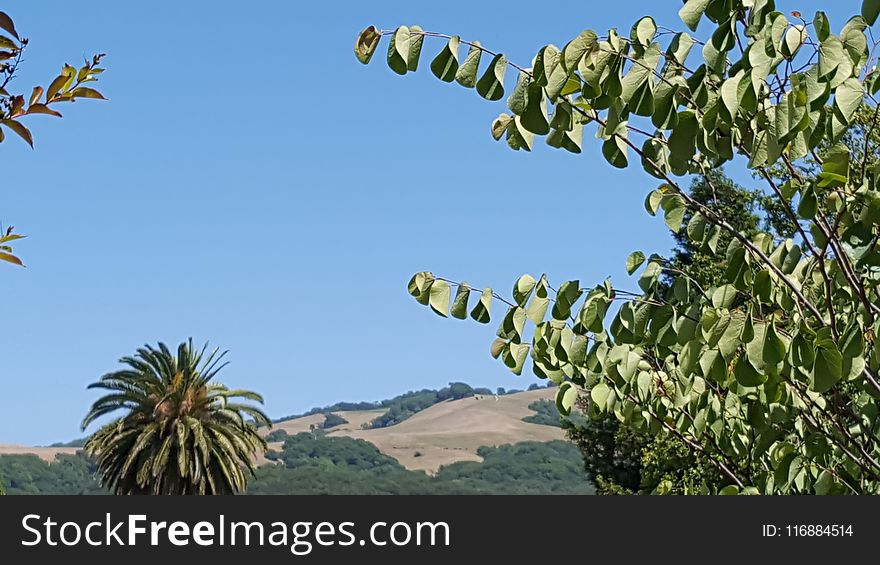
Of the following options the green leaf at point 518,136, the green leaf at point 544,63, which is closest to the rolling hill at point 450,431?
the green leaf at point 518,136

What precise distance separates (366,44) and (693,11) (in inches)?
40.9

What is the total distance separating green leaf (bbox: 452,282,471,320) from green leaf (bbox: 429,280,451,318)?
0.04m

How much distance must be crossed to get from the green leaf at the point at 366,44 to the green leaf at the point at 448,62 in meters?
0.22

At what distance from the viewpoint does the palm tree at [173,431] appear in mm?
37312

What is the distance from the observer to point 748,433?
4934mm

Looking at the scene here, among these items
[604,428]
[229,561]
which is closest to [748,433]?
[229,561]

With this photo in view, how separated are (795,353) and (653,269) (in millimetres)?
1000

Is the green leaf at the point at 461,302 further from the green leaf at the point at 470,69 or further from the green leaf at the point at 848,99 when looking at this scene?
the green leaf at the point at 848,99

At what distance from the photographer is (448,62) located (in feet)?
10.9

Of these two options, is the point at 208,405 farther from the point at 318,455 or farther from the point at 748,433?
the point at 318,455

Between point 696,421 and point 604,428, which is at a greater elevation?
point 604,428

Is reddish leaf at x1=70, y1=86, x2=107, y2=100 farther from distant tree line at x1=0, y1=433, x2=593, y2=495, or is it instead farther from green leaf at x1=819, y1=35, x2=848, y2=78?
distant tree line at x1=0, y1=433, x2=593, y2=495

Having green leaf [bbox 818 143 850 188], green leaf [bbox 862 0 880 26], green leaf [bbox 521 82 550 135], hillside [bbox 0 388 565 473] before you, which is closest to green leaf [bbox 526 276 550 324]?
green leaf [bbox 521 82 550 135]

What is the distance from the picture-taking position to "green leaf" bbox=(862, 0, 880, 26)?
2.80 meters
